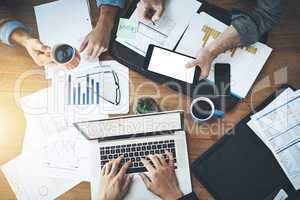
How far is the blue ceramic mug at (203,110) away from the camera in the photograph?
1.05 metres

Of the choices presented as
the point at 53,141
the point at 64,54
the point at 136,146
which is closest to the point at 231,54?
the point at 136,146

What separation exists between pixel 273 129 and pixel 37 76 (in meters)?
0.77

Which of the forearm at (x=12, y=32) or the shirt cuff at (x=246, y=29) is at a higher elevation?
the forearm at (x=12, y=32)

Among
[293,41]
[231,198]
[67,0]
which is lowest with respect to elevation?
[231,198]

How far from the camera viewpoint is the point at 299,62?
1071mm

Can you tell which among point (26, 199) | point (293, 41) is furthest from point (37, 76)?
point (293, 41)

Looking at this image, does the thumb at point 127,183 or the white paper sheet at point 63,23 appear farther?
the white paper sheet at point 63,23

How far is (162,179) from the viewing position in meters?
1.02

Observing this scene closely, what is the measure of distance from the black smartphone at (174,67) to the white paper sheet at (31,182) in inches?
17.0

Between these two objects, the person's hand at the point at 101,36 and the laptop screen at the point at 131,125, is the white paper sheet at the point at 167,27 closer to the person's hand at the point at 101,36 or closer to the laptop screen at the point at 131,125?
the person's hand at the point at 101,36

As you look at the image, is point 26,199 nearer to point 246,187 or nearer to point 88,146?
point 88,146

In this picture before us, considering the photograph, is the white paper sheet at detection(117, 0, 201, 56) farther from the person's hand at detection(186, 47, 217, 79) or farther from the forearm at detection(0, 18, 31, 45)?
the forearm at detection(0, 18, 31, 45)

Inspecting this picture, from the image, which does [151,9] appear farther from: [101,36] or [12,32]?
[12,32]

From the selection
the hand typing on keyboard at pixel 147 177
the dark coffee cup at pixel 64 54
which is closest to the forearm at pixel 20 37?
the dark coffee cup at pixel 64 54
